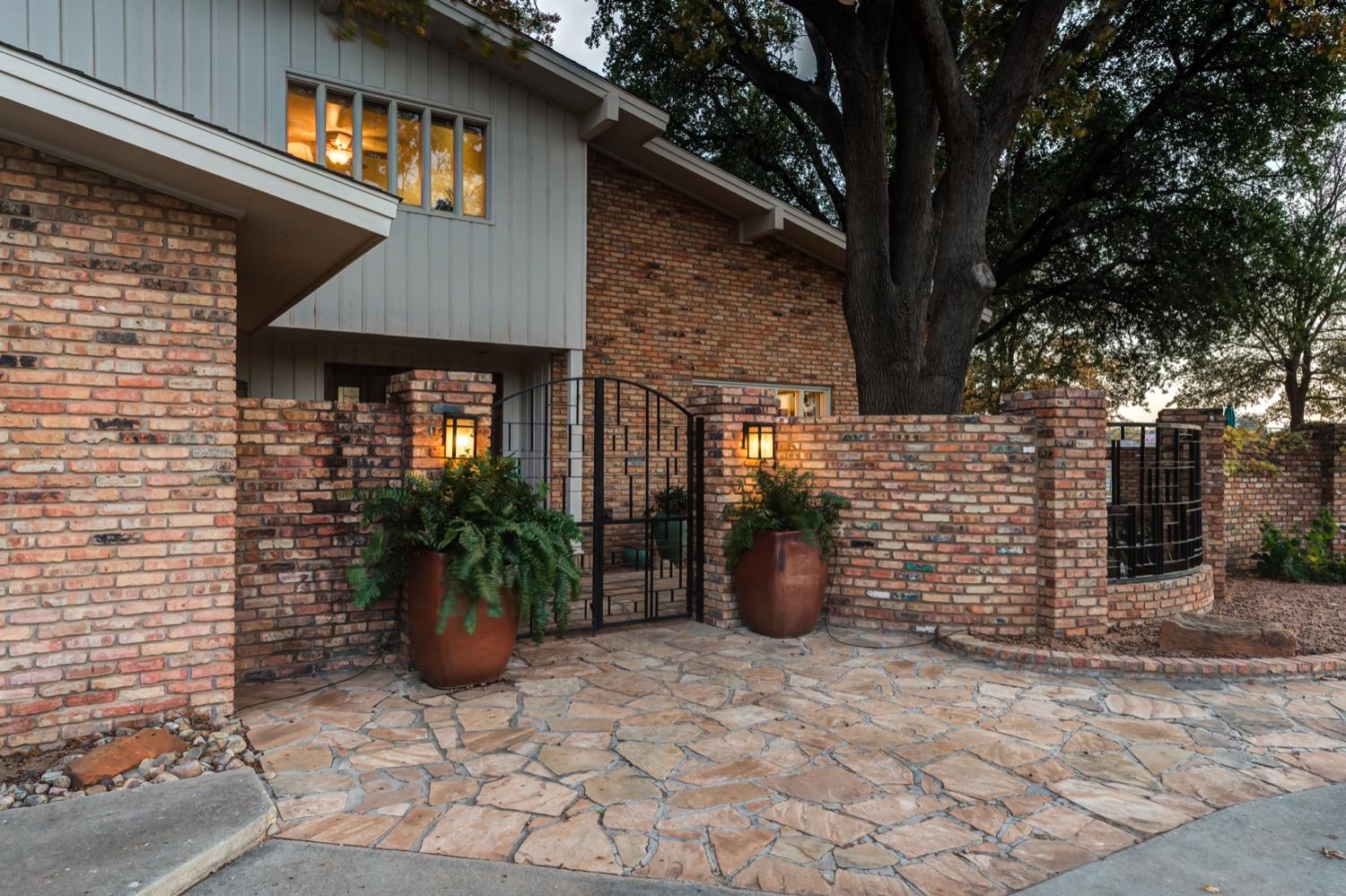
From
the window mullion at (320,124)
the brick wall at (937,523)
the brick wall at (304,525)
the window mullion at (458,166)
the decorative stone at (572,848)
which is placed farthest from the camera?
the window mullion at (458,166)

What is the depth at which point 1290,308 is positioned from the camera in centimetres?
1677

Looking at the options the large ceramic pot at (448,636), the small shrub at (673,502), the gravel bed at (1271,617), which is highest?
the small shrub at (673,502)

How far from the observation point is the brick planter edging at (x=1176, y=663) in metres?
5.12

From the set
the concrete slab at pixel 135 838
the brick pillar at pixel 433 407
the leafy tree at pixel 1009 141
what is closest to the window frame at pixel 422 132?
the leafy tree at pixel 1009 141

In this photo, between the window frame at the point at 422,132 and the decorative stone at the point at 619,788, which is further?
the window frame at the point at 422,132

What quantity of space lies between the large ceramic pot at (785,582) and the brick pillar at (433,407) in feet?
7.60

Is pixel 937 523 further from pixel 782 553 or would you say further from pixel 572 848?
pixel 572 848

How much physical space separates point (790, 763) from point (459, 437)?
9.75ft

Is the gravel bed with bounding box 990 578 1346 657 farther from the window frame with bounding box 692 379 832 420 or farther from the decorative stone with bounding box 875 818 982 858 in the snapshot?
the window frame with bounding box 692 379 832 420

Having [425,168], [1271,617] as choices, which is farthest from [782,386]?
[1271,617]

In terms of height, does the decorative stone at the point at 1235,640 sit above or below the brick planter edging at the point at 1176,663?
above

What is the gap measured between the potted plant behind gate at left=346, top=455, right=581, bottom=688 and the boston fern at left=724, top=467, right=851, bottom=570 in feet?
5.65

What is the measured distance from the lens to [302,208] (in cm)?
411

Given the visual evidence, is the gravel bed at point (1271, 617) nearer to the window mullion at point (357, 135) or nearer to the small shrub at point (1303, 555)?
the small shrub at point (1303, 555)
